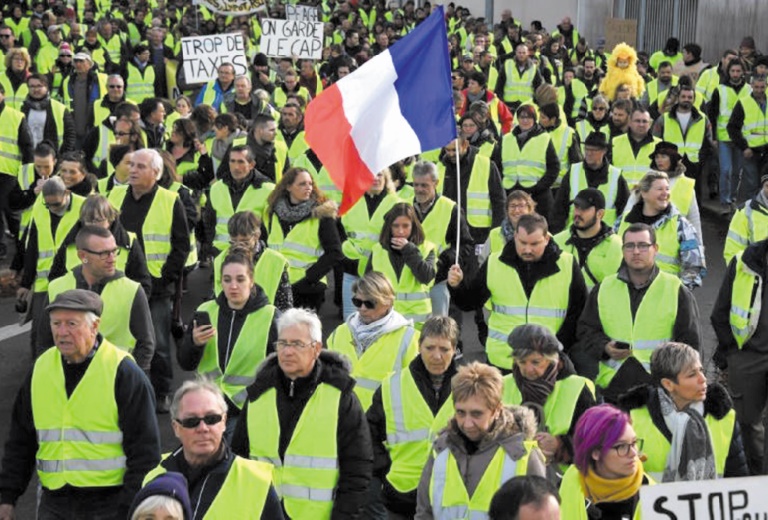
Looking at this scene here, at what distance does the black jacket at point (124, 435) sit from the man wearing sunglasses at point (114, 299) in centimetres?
158

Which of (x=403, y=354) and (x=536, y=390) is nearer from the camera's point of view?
(x=536, y=390)

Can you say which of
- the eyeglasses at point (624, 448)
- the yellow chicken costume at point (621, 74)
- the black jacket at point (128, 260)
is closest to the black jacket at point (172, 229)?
the black jacket at point (128, 260)

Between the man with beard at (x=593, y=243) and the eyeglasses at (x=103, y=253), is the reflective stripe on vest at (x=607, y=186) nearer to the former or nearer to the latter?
the man with beard at (x=593, y=243)

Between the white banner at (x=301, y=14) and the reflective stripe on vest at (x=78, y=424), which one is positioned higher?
the reflective stripe on vest at (x=78, y=424)

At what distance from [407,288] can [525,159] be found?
14.2 feet

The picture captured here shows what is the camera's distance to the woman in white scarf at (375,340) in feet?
25.1

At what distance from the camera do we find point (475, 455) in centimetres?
582

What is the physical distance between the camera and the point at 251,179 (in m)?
11.2

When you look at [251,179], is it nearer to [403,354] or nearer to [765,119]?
[403,354]

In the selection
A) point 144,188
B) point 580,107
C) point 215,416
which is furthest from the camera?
point 580,107

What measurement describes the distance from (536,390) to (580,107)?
40.6 feet

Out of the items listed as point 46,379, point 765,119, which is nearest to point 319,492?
point 46,379

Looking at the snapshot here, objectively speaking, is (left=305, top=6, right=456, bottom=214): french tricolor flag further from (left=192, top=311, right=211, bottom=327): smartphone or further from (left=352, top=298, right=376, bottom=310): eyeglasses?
(left=192, top=311, right=211, bottom=327): smartphone

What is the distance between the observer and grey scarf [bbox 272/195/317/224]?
1042cm
